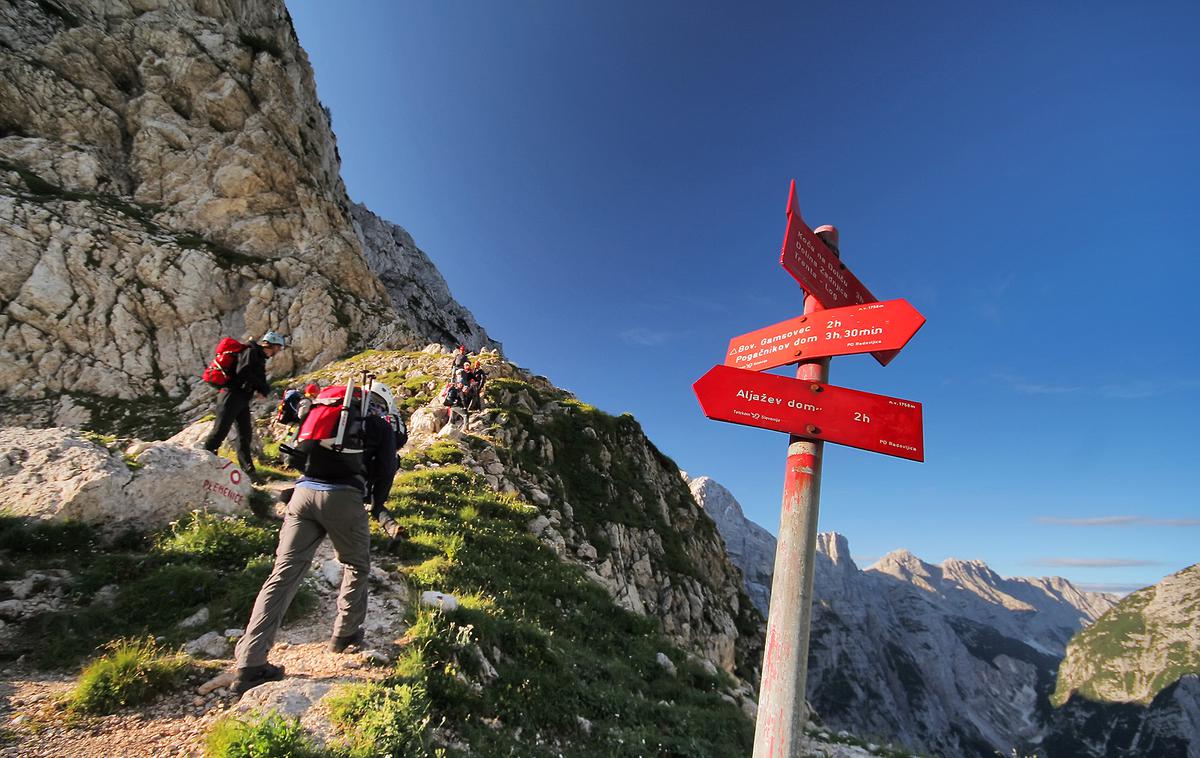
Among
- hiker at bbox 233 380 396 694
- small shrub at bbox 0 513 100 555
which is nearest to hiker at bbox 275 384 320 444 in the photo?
small shrub at bbox 0 513 100 555

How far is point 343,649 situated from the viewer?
17.5 feet

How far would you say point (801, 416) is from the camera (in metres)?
4.12

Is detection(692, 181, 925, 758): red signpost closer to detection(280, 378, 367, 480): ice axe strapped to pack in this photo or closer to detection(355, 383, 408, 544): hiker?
detection(280, 378, 367, 480): ice axe strapped to pack

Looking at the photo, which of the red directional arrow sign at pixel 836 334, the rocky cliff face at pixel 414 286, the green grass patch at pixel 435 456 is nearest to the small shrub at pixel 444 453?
the green grass patch at pixel 435 456

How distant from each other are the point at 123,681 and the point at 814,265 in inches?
298

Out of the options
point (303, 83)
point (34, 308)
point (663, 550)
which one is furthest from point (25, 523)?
point (303, 83)

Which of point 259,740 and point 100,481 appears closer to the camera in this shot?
point 259,740

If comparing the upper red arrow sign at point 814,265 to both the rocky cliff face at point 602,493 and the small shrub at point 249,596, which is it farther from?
the rocky cliff face at point 602,493

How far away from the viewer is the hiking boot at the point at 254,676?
14.4 feet

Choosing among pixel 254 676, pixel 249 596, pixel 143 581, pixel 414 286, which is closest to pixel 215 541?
pixel 143 581

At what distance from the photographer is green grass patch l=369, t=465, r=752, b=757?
519cm

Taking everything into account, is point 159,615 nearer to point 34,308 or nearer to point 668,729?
point 668,729

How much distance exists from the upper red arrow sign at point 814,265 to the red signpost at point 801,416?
2cm

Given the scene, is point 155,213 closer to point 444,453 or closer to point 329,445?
point 444,453
